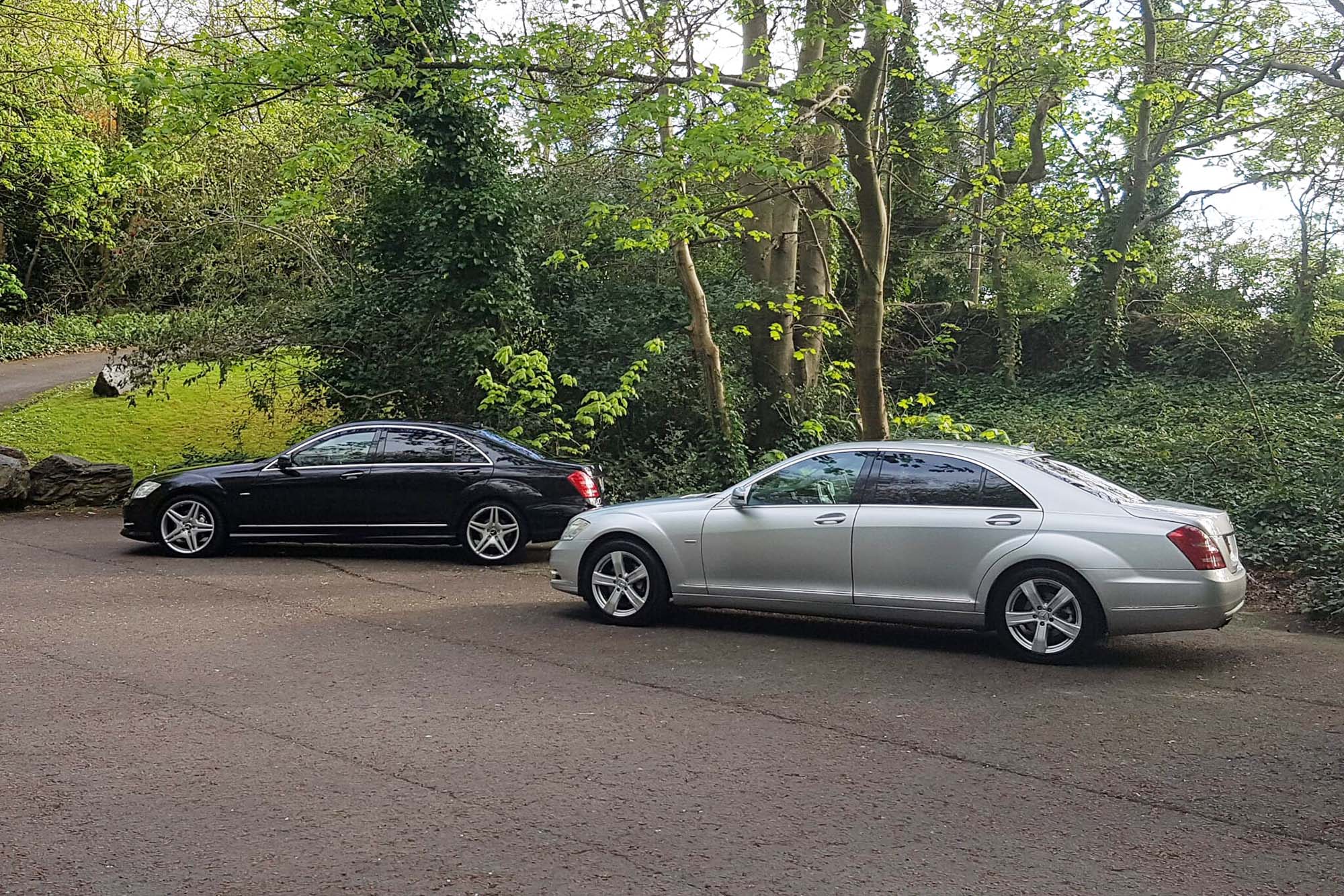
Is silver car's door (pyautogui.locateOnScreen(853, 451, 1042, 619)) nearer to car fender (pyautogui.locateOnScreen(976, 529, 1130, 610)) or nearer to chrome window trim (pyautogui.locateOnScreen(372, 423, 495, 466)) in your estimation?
car fender (pyautogui.locateOnScreen(976, 529, 1130, 610))

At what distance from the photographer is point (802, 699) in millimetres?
6715

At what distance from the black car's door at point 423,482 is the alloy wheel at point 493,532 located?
0.23 meters

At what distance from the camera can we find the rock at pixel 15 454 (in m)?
16.8

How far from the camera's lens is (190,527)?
12531 mm

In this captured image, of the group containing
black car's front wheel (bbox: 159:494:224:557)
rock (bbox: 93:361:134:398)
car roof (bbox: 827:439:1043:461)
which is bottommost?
black car's front wheel (bbox: 159:494:224:557)

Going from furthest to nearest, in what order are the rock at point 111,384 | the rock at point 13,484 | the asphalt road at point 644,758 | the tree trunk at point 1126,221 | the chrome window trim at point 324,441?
the rock at point 111,384 → the tree trunk at point 1126,221 → the rock at point 13,484 → the chrome window trim at point 324,441 → the asphalt road at point 644,758

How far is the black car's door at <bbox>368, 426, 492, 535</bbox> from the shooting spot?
12.3 meters

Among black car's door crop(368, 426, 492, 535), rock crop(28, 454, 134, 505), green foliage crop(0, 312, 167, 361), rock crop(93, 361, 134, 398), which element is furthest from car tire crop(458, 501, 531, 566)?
green foliage crop(0, 312, 167, 361)

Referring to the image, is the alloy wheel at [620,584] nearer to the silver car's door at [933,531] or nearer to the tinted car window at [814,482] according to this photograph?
the tinted car window at [814,482]

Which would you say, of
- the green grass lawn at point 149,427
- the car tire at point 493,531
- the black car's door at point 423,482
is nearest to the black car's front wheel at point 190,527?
the black car's door at point 423,482

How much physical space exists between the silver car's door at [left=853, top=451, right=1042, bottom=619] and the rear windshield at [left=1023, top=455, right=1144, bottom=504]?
357 mm

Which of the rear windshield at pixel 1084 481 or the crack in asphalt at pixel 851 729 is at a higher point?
the rear windshield at pixel 1084 481

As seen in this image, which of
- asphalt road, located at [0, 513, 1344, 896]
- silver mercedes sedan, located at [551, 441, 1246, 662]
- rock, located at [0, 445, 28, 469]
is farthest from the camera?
rock, located at [0, 445, 28, 469]

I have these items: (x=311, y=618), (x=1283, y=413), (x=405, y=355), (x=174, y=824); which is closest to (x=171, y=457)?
(x=405, y=355)
